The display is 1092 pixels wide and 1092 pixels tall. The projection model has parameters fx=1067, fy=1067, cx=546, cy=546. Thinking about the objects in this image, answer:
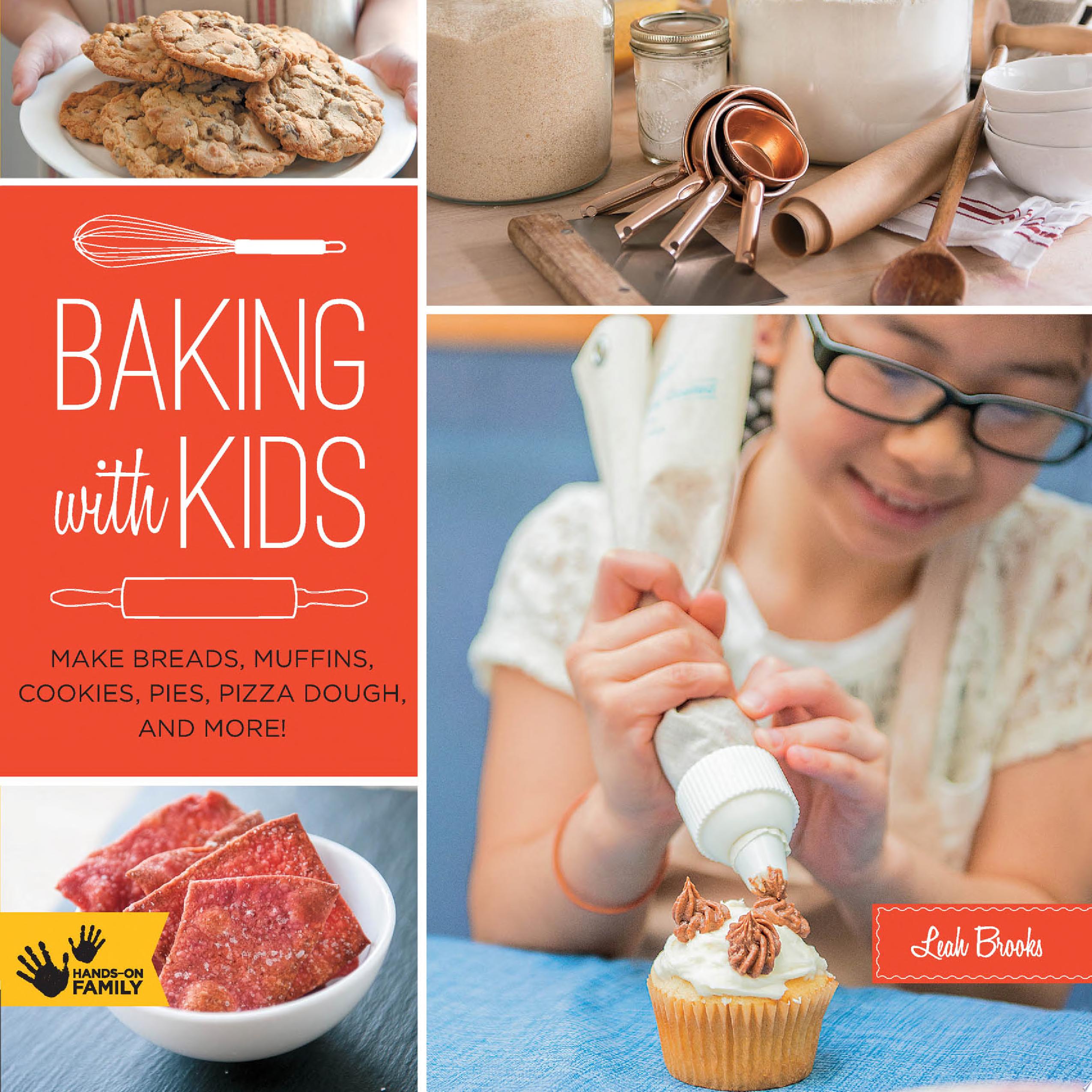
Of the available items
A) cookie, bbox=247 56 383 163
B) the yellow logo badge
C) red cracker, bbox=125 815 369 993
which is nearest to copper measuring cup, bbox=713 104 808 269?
cookie, bbox=247 56 383 163

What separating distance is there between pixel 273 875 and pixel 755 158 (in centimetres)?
60

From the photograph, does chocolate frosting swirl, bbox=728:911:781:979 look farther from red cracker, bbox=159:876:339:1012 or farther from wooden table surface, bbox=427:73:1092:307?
wooden table surface, bbox=427:73:1092:307

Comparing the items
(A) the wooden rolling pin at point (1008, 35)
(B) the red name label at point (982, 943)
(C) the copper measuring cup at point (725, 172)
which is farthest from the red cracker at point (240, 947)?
(A) the wooden rolling pin at point (1008, 35)

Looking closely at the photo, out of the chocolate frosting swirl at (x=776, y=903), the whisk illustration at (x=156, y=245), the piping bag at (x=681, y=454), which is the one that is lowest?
the chocolate frosting swirl at (x=776, y=903)

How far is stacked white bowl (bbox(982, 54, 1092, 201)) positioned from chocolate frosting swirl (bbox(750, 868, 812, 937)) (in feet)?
1.56

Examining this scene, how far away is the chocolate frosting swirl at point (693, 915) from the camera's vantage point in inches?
29.8

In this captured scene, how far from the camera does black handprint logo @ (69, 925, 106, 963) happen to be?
78 centimetres

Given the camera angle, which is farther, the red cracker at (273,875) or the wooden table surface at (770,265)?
the red cracker at (273,875)

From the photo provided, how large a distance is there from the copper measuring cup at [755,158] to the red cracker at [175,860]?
544 mm

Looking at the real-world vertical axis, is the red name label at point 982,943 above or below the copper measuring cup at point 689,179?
below

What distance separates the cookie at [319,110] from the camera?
2.09 feet

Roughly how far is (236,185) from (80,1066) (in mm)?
649

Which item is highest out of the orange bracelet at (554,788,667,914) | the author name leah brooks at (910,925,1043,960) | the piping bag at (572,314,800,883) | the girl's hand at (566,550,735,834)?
the piping bag at (572,314,800,883)

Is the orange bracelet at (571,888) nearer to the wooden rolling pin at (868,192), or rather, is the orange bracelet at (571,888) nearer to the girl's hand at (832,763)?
the girl's hand at (832,763)
